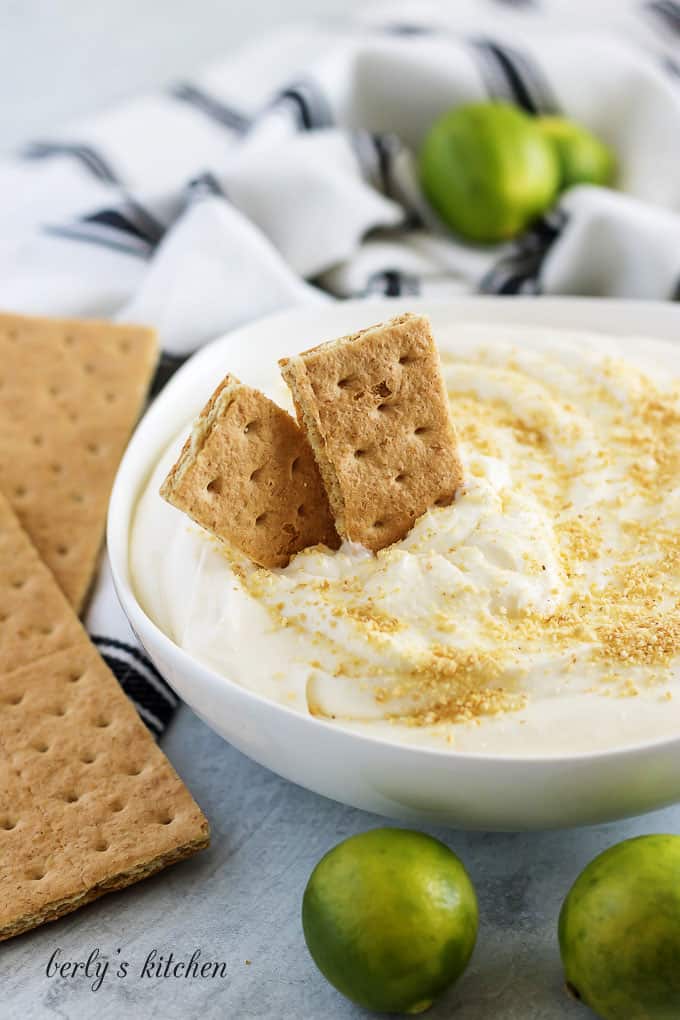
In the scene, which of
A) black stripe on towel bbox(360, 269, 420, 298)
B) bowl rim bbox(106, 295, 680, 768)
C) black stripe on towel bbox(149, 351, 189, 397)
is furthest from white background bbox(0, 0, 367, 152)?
bowl rim bbox(106, 295, 680, 768)

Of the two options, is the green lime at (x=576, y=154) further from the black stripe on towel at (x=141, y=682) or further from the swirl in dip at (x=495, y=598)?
the black stripe on towel at (x=141, y=682)

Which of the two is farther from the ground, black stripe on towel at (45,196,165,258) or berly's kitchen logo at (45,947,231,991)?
black stripe on towel at (45,196,165,258)

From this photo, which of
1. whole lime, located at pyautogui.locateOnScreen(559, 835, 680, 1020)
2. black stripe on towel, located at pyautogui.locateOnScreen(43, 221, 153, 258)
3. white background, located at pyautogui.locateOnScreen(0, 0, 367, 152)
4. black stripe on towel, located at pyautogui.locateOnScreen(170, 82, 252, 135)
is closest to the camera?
whole lime, located at pyautogui.locateOnScreen(559, 835, 680, 1020)

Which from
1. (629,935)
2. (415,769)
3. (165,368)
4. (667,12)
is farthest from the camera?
(667,12)

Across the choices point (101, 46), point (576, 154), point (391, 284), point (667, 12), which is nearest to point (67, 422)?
point (391, 284)

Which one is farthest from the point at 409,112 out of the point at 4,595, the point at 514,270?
the point at 4,595

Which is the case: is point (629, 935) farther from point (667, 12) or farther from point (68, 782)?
point (667, 12)

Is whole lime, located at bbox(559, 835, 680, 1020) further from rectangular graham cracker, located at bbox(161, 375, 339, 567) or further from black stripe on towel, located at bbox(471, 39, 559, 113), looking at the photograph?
black stripe on towel, located at bbox(471, 39, 559, 113)
